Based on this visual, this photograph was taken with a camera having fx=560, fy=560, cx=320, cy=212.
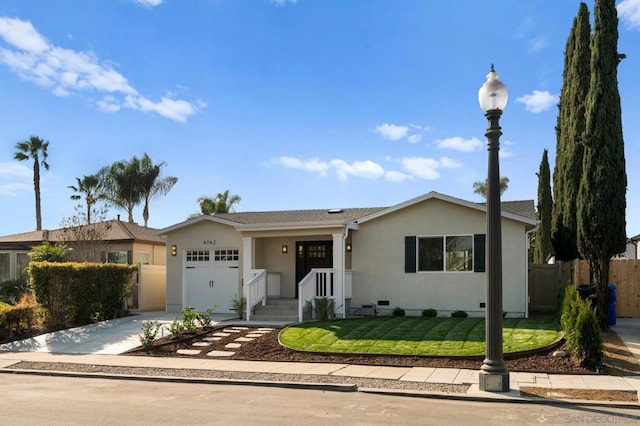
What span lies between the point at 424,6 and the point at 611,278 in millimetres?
10580

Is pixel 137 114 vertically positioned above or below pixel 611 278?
above

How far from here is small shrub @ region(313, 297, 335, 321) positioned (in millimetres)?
16344

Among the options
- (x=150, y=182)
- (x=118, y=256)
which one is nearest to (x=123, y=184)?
(x=150, y=182)

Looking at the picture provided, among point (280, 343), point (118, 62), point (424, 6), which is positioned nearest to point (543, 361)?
point (280, 343)

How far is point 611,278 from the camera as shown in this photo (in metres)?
17.4

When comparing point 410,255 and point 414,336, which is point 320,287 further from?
point 414,336

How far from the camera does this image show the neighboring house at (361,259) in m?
16.6

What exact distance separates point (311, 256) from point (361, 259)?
2.14 m

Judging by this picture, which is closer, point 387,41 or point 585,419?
point 585,419

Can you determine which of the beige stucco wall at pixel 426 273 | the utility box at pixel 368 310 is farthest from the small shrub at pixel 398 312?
the utility box at pixel 368 310

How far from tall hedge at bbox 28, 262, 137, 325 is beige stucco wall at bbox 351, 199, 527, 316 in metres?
7.90

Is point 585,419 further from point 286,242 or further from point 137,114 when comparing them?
point 137,114

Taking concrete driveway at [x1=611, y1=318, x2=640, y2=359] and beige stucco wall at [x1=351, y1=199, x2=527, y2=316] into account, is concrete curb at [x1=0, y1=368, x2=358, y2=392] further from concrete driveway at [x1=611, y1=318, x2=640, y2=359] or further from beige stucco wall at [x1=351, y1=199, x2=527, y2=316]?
beige stucco wall at [x1=351, y1=199, x2=527, y2=316]

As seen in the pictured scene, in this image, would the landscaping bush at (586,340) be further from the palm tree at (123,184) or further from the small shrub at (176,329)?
the palm tree at (123,184)
